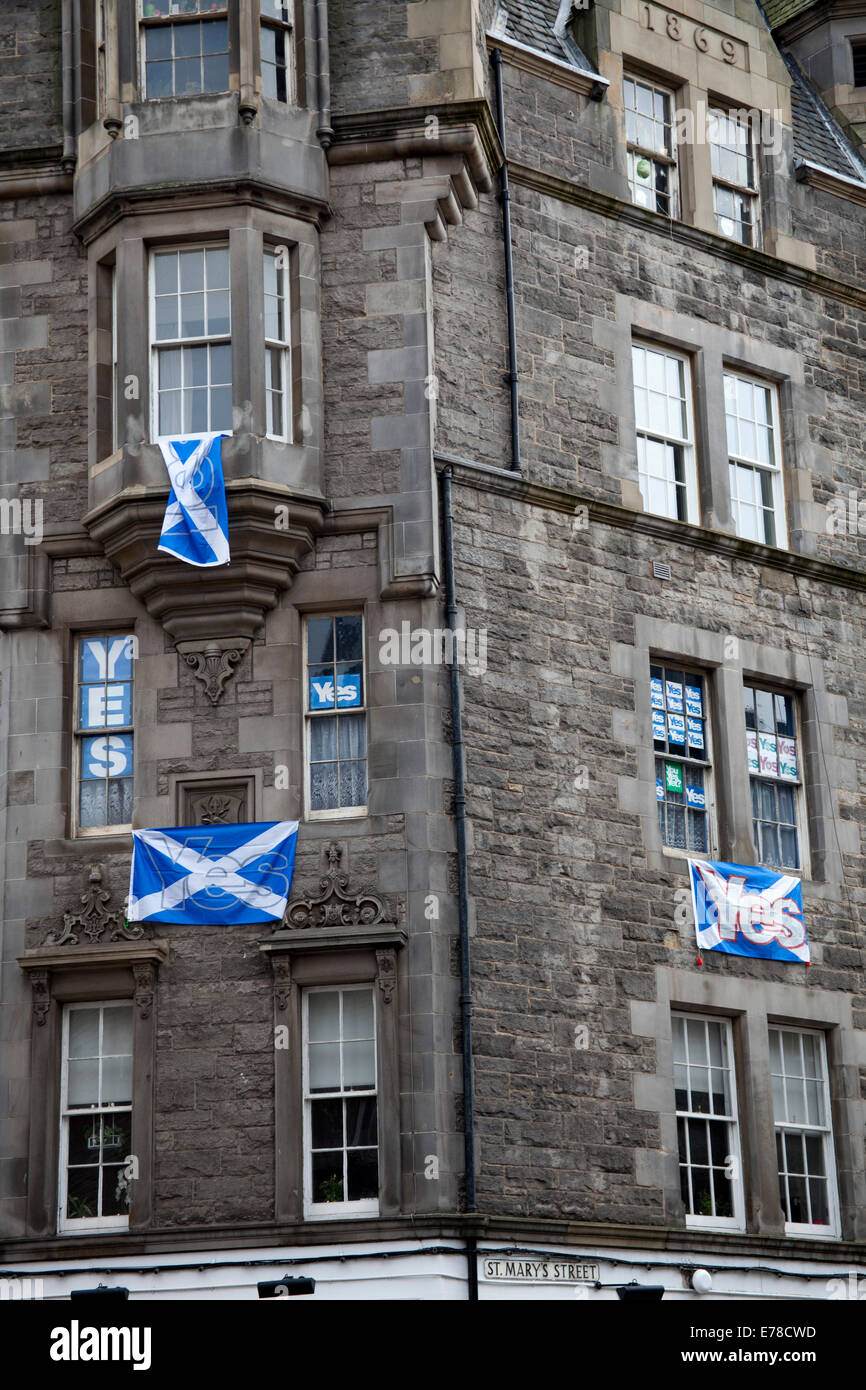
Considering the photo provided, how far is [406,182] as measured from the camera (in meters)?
26.2

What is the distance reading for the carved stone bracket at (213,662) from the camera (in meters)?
24.7

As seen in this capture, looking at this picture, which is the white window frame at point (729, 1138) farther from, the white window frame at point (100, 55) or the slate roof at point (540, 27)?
the white window frame at point (100, 55)

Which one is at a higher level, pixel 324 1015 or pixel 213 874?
pixel 213 874

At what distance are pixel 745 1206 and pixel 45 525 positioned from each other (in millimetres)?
11068

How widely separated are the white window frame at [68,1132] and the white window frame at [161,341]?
20.2 feet

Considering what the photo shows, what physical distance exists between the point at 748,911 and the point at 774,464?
625 centimetres

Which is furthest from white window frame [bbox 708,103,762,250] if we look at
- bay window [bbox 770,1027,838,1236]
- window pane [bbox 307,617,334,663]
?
bay window [bbox 770,1027,838,1236]

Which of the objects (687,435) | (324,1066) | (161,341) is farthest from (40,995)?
(687,435)

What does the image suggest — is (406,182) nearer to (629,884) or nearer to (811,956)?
(629,884)

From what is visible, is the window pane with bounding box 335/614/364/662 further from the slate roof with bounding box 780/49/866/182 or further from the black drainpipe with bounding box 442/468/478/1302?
the slate roof with bounding box 780/49/866/182

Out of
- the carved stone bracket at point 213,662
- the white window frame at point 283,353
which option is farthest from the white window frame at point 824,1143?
the white window frame at point 283,353

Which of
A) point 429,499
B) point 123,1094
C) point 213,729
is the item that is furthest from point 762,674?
point 123,1094

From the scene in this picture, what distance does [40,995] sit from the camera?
24016mm

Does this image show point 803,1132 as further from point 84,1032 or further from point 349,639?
point 84,1032
